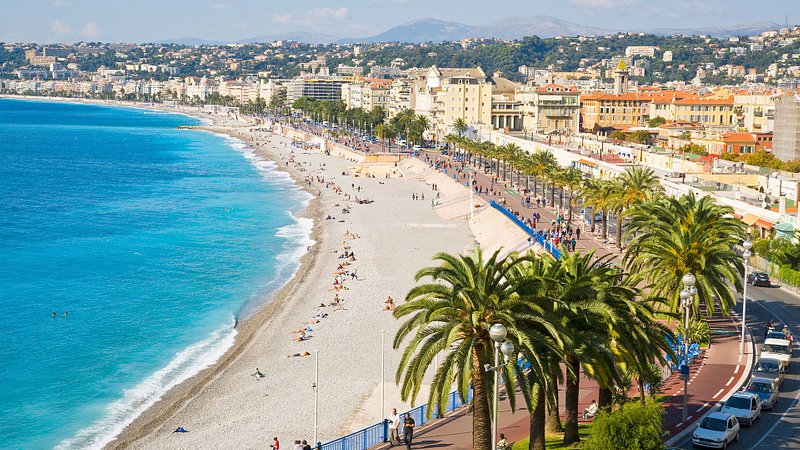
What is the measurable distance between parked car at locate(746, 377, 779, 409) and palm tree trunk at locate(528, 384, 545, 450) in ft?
21.4

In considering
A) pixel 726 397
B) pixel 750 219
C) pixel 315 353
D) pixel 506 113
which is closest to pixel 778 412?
pixel 726 397

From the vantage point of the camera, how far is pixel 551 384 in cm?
1923

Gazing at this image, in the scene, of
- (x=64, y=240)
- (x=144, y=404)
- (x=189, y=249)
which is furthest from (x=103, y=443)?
(x=64, y=240)

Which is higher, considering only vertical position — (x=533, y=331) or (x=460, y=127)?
(x=533, y=331)

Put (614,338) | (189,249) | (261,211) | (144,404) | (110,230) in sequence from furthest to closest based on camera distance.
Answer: (261,211)
(110,230)
(189,249)
(144,404)
(614,338)

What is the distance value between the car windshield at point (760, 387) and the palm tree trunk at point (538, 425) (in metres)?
6.75

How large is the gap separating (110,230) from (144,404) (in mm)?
40962

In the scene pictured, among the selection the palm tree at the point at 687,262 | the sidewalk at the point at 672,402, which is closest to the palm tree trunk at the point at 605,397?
the sidewalk at the point at 672,402

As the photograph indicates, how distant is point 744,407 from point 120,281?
37.9 meters

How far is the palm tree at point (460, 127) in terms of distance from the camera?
4744 inches

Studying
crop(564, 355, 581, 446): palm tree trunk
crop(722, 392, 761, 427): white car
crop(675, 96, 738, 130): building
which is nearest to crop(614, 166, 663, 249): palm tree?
crop(722, 392, 761, 427): white car

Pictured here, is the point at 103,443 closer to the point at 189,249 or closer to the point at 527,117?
the point at 189,249

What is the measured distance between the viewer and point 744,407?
21.5 m

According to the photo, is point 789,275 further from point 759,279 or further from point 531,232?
point 531,232
